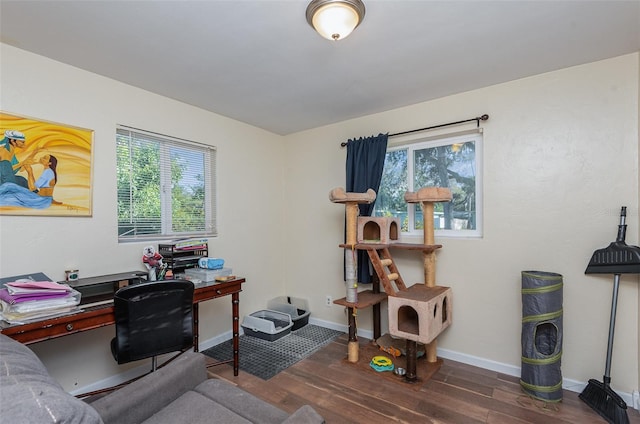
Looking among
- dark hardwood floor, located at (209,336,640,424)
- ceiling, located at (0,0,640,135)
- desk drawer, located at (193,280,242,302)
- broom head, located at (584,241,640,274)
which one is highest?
ceiling, located at (0,0,640,135)

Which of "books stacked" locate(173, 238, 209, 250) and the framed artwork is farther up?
the framed artwork

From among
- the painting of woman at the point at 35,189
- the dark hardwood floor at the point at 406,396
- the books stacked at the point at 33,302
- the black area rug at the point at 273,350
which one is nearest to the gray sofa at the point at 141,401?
the books stacked at the point at 33,302

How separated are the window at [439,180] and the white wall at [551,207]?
13 cm

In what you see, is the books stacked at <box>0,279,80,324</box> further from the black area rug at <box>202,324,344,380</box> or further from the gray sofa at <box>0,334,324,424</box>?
the black area rug at <box>202,324,344,380</box>

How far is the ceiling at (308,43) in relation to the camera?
1597 mm

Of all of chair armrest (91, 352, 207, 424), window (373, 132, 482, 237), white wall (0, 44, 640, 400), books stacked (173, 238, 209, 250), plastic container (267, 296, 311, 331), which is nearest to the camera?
chair armrest (91, 352, 207, 424)

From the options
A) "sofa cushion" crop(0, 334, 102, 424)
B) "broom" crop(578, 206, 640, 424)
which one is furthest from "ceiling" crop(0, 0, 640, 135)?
"sofa cushion" crop(0, 334, 102, 424)

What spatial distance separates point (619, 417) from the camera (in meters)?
1.81

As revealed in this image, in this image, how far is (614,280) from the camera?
2041 millimetres

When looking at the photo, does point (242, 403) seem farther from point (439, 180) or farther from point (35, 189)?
point (439, 180)

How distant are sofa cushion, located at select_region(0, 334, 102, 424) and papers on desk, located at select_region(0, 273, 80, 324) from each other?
88cm

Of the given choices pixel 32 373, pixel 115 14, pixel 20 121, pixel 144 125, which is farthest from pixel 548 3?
pixel 20 121

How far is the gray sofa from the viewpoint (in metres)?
0.64

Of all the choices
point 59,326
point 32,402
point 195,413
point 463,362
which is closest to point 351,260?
point 463,362
